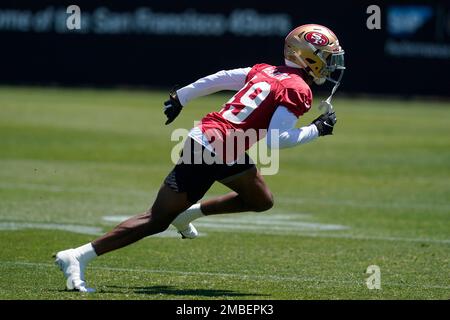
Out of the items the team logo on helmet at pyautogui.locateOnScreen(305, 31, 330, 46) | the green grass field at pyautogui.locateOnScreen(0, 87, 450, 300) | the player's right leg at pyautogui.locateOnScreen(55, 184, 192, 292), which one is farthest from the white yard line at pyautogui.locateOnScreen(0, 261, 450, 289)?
the team logo on helmet at pyautogui.locateOnScreen(305, 31, 330, 46)

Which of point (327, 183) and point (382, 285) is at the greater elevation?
point (382, 285)

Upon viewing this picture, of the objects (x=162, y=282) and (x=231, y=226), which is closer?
(x=162, y=282)

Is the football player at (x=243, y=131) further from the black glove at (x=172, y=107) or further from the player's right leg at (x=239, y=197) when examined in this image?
the black glove at (x=172, y=107)

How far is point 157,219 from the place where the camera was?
26.7 feet

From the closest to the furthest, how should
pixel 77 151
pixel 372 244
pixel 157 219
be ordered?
pixel 157 219 → pixel 372 244 → pixel 77 151

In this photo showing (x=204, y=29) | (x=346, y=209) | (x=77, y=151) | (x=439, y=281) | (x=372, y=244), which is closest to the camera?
(x=439, y=281)

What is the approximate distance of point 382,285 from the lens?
859 cm

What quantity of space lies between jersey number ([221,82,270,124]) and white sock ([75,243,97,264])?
1426 mm

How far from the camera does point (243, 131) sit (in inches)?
325

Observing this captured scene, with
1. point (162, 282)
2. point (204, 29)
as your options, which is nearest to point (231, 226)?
point (162, 282)

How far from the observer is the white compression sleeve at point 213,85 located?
8805 millimetres

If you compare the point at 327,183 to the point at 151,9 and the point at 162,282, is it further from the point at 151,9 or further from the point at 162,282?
the point at 151,9
